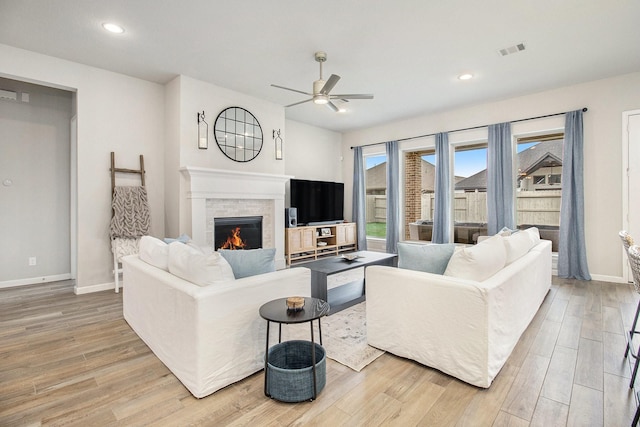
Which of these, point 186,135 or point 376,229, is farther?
point 376,229

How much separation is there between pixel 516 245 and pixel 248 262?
7.46ft

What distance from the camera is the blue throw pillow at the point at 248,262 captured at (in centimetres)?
223

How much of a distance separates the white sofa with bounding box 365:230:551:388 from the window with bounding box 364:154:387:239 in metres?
4.70

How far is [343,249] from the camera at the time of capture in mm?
7137

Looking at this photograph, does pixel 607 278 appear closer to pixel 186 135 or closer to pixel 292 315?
pixel 292 315

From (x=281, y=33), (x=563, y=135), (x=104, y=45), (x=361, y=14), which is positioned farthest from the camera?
(x=563, y=135)

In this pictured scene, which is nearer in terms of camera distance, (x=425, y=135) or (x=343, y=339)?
(x=343, y=339)

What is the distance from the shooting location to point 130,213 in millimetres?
4203

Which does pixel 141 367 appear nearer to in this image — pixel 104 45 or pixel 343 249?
pixel 104 45

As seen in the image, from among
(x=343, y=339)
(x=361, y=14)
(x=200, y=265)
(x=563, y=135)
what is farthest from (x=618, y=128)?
(x=200, y=265)

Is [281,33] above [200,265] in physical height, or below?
above

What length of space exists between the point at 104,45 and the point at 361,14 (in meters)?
2.86

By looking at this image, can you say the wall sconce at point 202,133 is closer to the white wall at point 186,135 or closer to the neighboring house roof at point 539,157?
the white wall at point 186,135

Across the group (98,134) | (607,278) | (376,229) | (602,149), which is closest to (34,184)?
(98,134)
